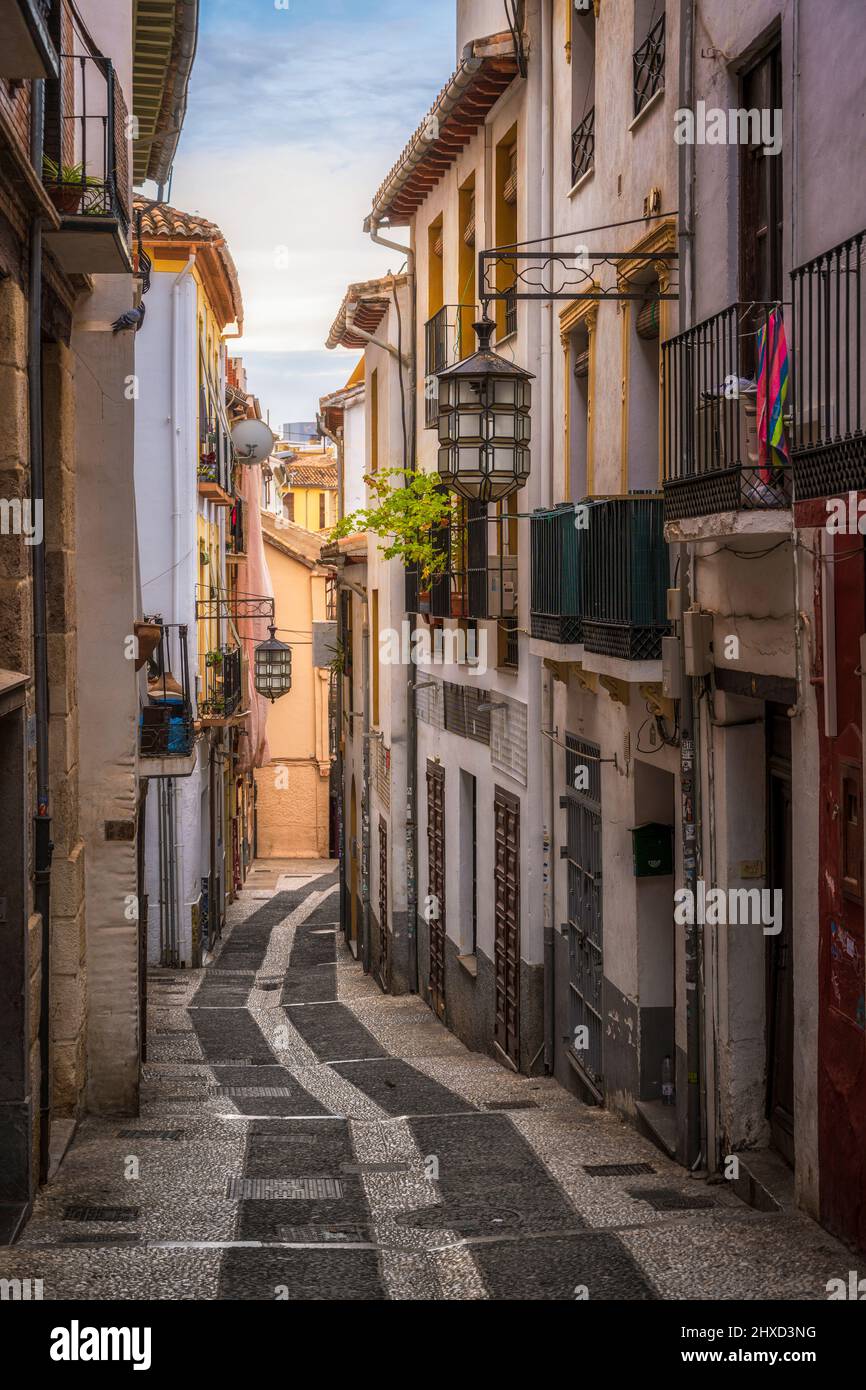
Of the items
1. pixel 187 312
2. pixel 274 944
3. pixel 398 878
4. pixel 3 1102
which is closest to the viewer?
pixel 3 1102

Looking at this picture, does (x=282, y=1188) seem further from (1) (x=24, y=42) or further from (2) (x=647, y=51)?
(2) (x=647, y=51)

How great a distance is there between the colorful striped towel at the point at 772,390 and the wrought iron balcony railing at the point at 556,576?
12.2 feet

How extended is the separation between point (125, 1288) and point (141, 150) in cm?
→ 1402

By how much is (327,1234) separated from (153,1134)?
11.1 feet

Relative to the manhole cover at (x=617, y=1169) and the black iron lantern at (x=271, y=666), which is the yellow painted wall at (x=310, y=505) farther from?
the manhole cover at (x=617, y=1169)

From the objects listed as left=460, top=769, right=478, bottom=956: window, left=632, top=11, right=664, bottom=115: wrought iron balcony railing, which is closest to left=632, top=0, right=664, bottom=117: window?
left=632, top=11, right=664, bottom=115: wrought iron balcony railing

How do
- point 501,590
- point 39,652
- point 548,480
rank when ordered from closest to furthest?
point 39,652
point 548,480
point 501,590

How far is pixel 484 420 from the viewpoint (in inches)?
500

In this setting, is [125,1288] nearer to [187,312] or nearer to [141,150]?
[141,150]

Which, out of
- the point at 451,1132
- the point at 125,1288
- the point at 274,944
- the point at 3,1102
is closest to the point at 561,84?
the point at 451,1132

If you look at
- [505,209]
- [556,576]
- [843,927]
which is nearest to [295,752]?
[505,209]

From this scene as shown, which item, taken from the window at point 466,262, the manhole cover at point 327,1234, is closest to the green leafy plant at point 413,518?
the window at point 466,262

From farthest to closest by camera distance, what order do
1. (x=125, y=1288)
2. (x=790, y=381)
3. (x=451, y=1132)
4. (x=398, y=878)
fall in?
(x=398, y=878), (x=451, y=1132), (x=790, y=381), (x=125, y=1288)

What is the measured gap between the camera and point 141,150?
18.2 meters
